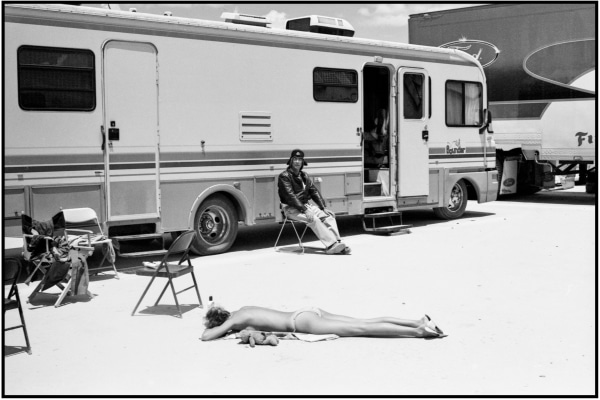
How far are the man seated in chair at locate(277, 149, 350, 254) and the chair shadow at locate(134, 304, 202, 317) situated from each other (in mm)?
3331

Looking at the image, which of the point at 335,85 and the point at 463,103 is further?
the point at 463,103

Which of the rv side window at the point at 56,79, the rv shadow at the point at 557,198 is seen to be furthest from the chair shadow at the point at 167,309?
the rv shadow at the point at 557,198

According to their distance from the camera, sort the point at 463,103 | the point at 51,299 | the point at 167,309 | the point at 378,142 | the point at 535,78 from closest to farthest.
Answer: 1. the point at 167,309
2. the point at 51,299
3. the point at 378,142
4. the point at 463,103
5. the point at 535,78

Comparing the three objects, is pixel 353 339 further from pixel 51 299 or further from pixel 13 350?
pixel 51 299

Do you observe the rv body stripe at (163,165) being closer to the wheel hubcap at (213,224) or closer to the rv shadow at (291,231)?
the wheel hubcap at (213,224)

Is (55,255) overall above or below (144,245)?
above

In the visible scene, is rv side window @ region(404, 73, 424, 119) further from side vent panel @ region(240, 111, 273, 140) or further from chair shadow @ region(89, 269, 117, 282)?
chair shadow @ region(89, 269, 117, 282)

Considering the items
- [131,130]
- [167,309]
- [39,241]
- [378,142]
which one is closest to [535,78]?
[378,142]

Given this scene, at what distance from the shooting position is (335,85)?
39.8 feet

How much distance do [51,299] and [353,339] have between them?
3.37 metres

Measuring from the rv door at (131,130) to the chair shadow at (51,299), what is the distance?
5.22 ft

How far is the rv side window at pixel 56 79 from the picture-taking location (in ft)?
29.5

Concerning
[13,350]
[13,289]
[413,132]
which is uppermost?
[413,132]

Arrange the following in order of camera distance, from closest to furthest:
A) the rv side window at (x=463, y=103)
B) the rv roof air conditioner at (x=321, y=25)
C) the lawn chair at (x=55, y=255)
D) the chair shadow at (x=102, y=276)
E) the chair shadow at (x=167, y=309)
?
1. the chair shadow at (x=167, y=309)
2. the lawn chair at (x=55, y=255)
3. the chair shadow at (x=102, y=276)
4. the rv roof air conditioner at (x=321, y=25)
5. the rv side window at (x=463, y=103)
